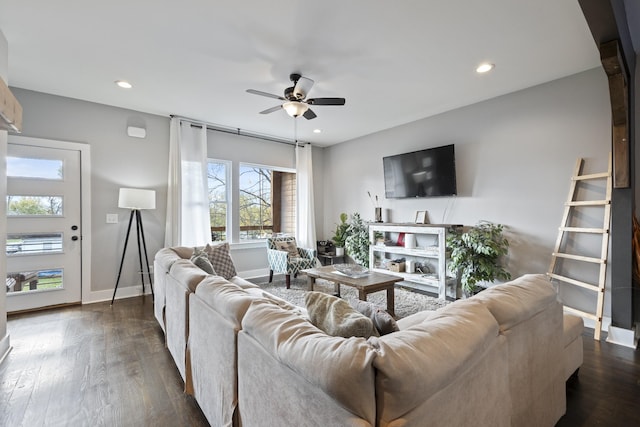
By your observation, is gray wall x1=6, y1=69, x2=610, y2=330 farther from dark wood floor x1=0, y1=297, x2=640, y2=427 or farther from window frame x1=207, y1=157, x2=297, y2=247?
dark wood floor x1=0, y1=297, x2=640, y2=427

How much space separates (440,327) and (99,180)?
4.64 m

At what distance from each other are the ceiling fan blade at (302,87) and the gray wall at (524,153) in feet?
7.58

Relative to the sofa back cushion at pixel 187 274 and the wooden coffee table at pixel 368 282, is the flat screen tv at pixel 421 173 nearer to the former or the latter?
the wooden coffee table at pixel 368 282

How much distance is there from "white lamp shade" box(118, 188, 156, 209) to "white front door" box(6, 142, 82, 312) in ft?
2.07

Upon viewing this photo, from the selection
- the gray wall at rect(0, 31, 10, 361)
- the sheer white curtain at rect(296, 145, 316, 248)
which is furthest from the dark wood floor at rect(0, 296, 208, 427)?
the sheer white curtain at rect(296, 145, 316, 248)

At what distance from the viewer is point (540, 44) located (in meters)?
2.59

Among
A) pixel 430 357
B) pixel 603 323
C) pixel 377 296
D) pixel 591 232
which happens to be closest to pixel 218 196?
pixel 377 296

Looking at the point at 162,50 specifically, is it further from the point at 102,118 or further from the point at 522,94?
the point at 522,94

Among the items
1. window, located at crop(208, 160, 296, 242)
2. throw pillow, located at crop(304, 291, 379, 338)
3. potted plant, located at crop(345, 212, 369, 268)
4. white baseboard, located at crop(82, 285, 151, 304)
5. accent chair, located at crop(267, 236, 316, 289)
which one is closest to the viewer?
throw pillow, located at crop(304, 291, 379, 338)

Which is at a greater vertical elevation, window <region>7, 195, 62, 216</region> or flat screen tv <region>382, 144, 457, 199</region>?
flat screen tv <region>382, 144, 457, 199</region>

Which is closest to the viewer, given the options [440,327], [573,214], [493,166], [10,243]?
[440,327]

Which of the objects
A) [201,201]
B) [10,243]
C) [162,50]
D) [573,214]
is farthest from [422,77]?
[10,243]

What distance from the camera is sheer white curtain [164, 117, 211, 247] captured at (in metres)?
4.43

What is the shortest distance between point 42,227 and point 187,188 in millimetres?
1757
